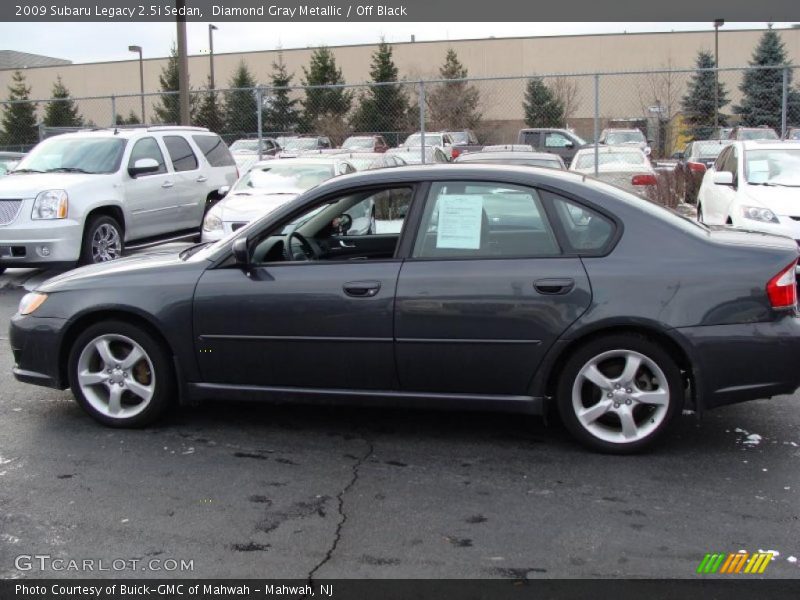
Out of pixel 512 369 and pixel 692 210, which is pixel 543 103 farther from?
pixel 512 369

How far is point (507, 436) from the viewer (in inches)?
197

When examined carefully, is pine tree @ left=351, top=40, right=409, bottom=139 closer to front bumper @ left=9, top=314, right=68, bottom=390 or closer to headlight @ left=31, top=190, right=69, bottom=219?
headlight @ left=31, top=190, right=69, bottom=219

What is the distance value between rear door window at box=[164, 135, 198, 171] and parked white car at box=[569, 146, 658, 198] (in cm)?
749

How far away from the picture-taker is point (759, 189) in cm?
938

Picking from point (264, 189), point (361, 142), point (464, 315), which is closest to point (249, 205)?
point (264, 189)

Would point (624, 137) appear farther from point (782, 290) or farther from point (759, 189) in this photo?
point (782, 290)

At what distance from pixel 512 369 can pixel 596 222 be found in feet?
3.03

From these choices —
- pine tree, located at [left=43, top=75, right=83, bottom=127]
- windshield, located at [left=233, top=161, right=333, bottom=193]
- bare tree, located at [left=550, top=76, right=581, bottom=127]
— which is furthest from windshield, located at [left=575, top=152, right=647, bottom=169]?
pine tree, located at [left=43, top=75, right=83, bottom=127]

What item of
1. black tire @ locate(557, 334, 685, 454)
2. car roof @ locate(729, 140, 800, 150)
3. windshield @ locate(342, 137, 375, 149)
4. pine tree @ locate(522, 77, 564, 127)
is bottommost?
black tire @ locate(557, 334, 685, 454)

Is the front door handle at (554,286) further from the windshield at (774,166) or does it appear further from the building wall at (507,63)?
the building wall at (507,63)

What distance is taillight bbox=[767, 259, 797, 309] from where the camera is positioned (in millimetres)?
4461

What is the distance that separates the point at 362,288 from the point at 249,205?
6.44 m

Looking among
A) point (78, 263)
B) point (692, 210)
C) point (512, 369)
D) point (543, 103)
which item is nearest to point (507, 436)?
point (512, 369)

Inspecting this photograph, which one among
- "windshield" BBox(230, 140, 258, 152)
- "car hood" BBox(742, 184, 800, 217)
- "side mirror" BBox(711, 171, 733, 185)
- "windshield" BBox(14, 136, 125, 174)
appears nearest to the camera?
"car hood" BBox(742, 184, 800, 217)
